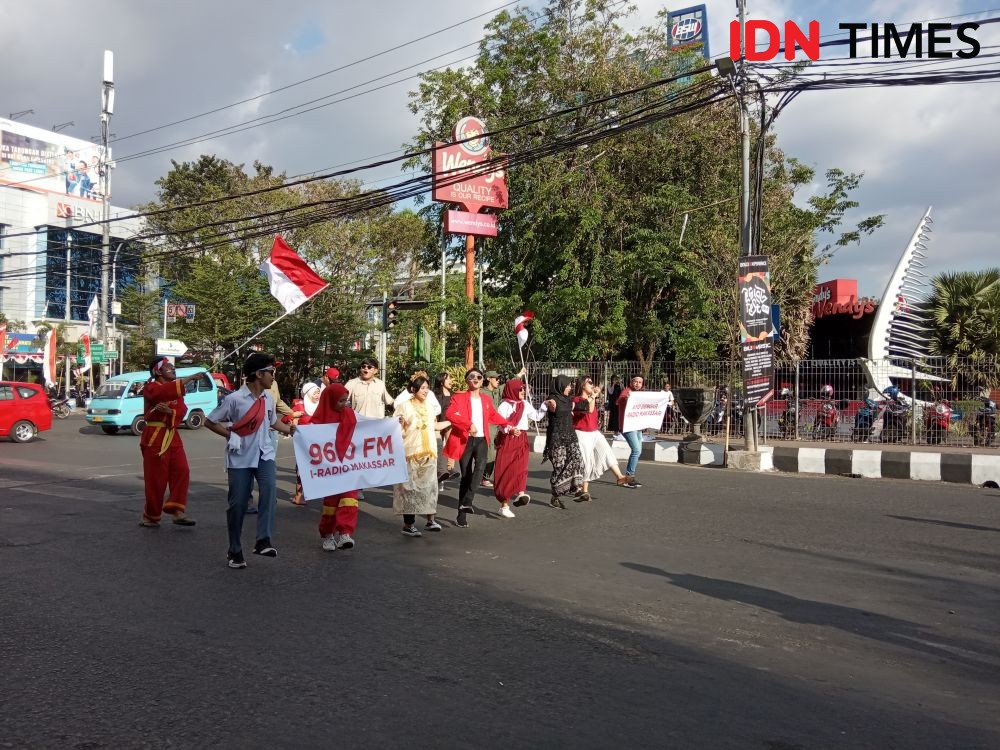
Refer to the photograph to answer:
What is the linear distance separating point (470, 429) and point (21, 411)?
15733 mm

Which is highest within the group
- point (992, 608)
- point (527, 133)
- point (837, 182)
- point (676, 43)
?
point (676, 43)

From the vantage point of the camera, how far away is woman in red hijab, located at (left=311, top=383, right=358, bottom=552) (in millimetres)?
8094

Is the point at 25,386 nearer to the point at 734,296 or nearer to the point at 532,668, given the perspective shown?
the point at 734,296

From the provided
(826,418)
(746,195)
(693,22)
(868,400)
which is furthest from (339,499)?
(693,22)

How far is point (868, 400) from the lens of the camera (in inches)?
802

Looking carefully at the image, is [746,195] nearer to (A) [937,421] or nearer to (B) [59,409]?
(A) [937,421]

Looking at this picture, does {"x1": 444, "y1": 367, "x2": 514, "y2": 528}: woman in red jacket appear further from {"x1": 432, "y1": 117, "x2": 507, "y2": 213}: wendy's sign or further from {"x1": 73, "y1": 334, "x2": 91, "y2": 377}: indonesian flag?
{"x1": 73, "y1": 334, "x2": 91, "y2": 377}: indonesian flag

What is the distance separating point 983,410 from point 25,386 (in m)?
22.6

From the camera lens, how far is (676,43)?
1201 inches

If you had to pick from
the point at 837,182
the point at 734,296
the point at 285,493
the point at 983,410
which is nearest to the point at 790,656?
the point at 285,493

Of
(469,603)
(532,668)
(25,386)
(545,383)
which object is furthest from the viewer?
(545,383)

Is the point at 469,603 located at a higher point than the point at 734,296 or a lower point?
lower

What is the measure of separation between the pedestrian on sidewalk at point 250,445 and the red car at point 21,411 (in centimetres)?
1623

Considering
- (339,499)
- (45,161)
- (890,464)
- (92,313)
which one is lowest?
(890,464)
